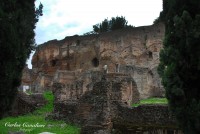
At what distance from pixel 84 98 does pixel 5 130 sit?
336cm

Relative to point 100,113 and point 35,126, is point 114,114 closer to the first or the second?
point 100,113

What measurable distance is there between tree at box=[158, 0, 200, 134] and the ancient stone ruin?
147 inches

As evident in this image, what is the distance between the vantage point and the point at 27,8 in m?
12.5

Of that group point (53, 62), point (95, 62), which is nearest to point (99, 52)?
point (95, 62)

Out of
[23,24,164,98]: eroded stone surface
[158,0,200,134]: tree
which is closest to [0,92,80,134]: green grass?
[158,0,200,134]: tree

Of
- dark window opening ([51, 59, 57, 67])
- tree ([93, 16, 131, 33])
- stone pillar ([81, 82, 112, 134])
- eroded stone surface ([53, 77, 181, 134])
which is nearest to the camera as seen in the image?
eroded stone surface ([53, 77, 181, 134])

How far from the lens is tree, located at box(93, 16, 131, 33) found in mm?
53875

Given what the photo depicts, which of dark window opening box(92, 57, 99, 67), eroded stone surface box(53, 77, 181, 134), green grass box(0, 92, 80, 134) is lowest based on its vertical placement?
green grass box(0, 92, 80, 134)

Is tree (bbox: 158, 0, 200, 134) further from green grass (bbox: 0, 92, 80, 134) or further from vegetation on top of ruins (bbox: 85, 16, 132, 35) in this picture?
vegetation on top of ruins (bbox: 85, 16, 132, 35)

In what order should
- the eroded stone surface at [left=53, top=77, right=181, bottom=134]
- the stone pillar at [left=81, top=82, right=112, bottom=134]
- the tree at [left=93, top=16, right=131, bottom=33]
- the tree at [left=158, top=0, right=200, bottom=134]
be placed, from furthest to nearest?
1. the tree at [left=93, top=16, right=131, bottom=33]
2. the stone pillar at [left=81, top=82, right=112, bottom=134]
3. the eroded stone surface at [left=53, top=77, right=181, bottom=134]
4. the tree at [left=158, top=0, right=200, bottom=134]

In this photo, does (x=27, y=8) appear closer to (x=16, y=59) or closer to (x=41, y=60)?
(x=16, y=59)

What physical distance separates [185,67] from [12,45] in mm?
4812

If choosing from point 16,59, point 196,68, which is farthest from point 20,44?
point 196,68

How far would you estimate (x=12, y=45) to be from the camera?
11.3 m
